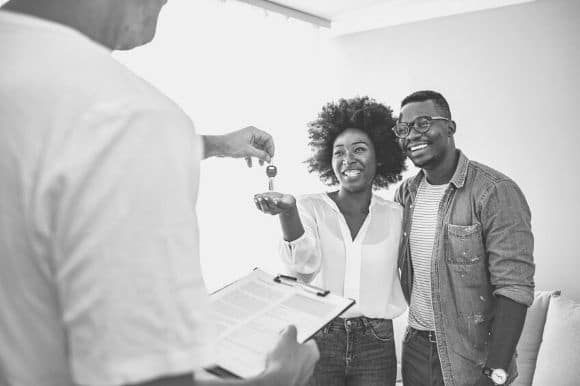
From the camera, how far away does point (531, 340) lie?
254 cm

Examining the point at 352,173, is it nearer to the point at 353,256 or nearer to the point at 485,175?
the point at 353,256

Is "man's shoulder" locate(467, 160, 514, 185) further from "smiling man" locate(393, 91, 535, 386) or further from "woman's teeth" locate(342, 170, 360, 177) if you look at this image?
"woman's teeth" locate(342, 170, 360, 177)

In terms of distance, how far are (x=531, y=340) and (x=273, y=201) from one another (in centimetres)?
180

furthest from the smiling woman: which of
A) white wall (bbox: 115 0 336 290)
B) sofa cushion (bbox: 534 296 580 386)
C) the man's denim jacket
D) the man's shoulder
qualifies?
sofa cushion (bbox: 534 296 580 386)

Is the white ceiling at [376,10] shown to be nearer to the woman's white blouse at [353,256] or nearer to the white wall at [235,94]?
the white wall at [235,94]

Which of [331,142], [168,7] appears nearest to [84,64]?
[331,142]

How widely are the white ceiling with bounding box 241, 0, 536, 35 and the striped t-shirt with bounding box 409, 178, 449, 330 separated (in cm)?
177

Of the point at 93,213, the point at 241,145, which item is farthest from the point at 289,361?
the point at 241,145

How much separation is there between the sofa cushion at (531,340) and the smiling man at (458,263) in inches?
36.7

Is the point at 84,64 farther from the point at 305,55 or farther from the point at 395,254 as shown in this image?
the point at 305,55

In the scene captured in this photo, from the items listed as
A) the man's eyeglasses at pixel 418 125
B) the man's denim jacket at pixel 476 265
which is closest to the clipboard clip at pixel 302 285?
the man's denim jacket at pixel 476 265

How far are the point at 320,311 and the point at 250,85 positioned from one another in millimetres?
2255

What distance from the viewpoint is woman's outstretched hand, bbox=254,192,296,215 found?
1.61 meters

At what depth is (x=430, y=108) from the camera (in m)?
1.94
